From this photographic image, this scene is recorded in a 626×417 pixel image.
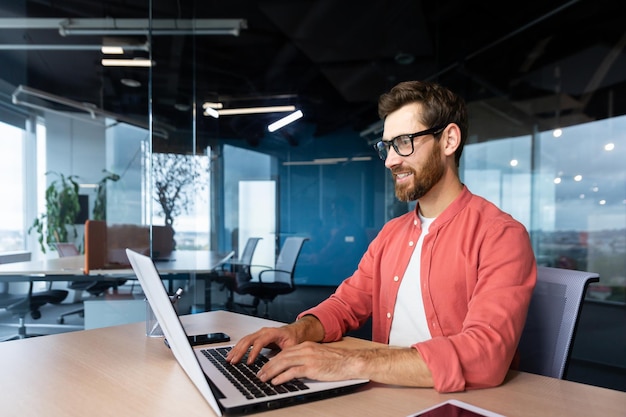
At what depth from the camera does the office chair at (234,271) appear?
15.2 feet

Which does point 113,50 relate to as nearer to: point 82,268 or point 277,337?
point 82,268

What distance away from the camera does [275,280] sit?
4816 mm

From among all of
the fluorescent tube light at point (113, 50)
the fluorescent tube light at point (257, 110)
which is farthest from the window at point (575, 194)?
the fluorescent tube light at point (113, 50)

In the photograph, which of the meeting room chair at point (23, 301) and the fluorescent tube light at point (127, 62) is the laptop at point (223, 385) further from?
the fluorescent tube light at point (127, 62)

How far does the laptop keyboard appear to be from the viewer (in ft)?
2.75

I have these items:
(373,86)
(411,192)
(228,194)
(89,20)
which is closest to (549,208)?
(373,86)

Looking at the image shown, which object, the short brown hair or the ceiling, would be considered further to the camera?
the ceiling

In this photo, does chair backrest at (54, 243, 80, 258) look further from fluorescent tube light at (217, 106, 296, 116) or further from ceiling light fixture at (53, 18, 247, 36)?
fluorescent tube light at (217, 106, 296, 116)

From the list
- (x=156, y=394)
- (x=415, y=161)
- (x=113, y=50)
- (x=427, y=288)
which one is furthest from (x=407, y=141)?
(x=113, y=50)

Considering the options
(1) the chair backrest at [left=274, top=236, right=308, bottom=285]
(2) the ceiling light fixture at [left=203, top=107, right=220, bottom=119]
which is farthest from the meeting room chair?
(2) the ceiling light fixture at [left=203, top=107, right=220, bottom=119]

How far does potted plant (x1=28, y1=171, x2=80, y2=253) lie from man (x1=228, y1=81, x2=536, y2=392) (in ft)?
16.2

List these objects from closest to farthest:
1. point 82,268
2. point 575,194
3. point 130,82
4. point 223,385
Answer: point 223,385 → point 82,268 → point 575,194 → point 130,82

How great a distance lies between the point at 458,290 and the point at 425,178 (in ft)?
1.12

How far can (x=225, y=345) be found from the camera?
121 centimetres
